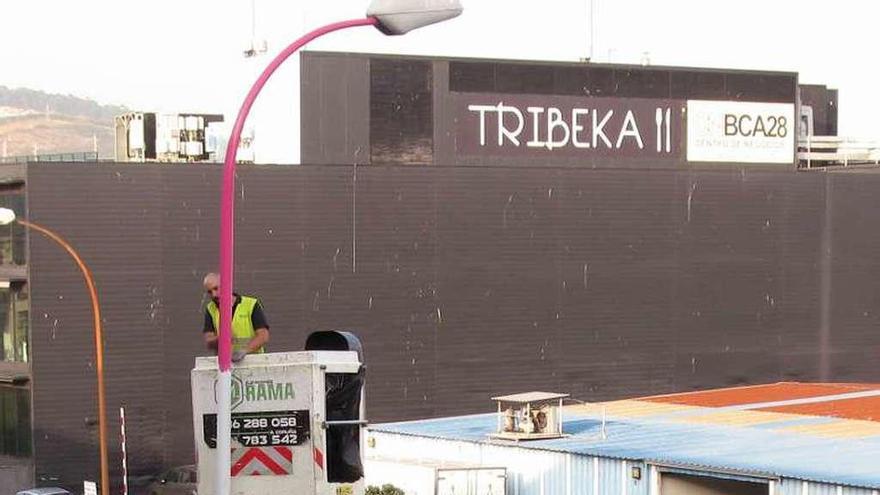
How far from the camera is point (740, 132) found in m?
57.9

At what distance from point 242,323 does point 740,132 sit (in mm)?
45638

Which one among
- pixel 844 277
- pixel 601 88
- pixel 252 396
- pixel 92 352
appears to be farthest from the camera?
pixel 844 277

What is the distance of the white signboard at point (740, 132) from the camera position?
57.4 metres

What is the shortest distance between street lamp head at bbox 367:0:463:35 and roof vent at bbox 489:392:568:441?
1966 centimetres

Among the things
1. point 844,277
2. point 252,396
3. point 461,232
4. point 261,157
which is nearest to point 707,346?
point 844,277

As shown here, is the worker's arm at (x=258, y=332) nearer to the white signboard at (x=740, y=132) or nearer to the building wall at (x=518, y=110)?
the building wall at (x=518, y=110)

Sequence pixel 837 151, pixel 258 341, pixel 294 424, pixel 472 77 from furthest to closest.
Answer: pixel 837 151
pixel 472 77
pixel 258 341
pixel 294 424

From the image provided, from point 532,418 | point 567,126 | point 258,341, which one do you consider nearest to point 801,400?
point 532,418

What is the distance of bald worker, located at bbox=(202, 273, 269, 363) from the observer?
13.9 m

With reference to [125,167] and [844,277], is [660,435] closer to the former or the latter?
[125,167]

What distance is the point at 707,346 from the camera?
57406 mm

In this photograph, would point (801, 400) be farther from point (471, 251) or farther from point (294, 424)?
point (294, 424)

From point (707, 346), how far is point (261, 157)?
57.0ft

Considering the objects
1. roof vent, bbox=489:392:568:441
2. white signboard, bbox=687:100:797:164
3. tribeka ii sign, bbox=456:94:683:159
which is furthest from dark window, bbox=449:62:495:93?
roof vent, bbox=489:392:568:441
